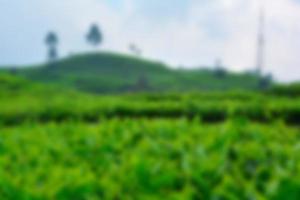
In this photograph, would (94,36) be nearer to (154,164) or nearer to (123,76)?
(123,76)

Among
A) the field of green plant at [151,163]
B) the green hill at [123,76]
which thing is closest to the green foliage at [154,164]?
the field of green plant at [151,163]

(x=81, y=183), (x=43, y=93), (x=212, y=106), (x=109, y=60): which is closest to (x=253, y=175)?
(x=81, y=183)

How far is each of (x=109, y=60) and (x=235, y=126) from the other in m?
51.9

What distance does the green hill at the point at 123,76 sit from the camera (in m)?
47.1

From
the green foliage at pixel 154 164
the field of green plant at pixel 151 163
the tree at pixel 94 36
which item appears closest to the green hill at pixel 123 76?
the tree at pixel 94 36

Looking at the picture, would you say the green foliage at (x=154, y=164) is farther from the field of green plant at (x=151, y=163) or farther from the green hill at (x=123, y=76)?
the green hill at (x=123, y=76)

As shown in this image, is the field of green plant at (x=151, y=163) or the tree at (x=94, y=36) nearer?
the field of green plant at (x=151, y=163)

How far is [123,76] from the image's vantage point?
51.4 metres

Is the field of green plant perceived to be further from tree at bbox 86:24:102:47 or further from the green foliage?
tree at bbox 86:24:102:47

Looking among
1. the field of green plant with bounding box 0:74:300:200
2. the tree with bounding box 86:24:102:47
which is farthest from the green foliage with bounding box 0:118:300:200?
the tree with bounding box 86:24:102:47

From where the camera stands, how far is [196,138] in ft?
10.3

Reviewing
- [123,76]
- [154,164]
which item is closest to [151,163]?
[154,164]

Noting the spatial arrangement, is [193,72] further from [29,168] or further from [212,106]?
[29,168]

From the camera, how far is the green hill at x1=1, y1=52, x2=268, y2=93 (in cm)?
4712
